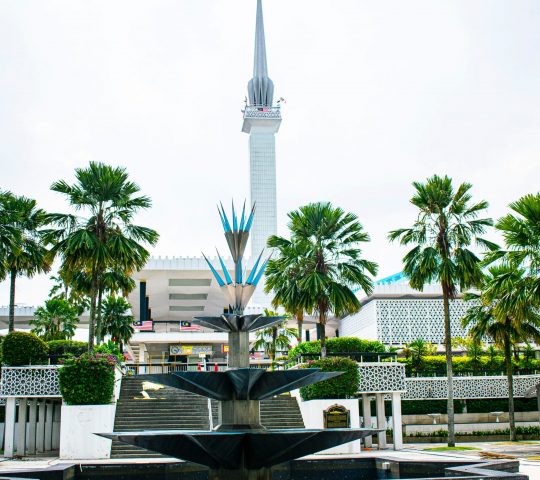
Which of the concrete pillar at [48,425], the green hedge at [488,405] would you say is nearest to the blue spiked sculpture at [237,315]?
the concrete pillar at [48,425]

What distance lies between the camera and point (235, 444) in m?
11.0

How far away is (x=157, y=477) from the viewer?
661 inches

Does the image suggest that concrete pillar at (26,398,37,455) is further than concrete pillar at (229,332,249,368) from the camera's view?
Yes

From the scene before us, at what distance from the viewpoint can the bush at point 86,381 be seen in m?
23.9

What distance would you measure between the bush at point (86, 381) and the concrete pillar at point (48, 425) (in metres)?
5.70

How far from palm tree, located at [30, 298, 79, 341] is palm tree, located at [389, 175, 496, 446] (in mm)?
25790

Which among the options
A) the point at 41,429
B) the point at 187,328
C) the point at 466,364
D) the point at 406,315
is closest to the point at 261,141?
the point at 406,315

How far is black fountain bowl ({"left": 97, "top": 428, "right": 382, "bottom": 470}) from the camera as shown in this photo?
10.7m

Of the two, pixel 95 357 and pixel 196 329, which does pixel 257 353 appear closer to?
pixel 196 329

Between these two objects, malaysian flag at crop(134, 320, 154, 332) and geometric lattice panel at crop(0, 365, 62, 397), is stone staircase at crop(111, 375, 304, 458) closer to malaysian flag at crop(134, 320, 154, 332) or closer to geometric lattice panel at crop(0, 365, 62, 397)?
geometric lattice panel at crop(0, 365, 62, 397)

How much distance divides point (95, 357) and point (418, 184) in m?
13.7

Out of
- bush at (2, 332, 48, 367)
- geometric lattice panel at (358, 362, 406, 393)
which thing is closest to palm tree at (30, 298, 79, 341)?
bush at (2, 332, 48, 367)

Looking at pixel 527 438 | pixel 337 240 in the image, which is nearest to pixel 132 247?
pixel 337 240

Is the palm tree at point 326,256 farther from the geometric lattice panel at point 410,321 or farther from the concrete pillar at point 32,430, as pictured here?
the geometric lattice panel at point 410,321
